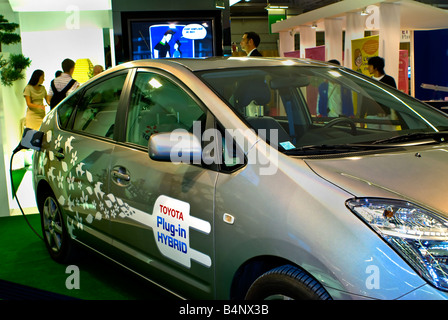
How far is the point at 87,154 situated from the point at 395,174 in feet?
5.97

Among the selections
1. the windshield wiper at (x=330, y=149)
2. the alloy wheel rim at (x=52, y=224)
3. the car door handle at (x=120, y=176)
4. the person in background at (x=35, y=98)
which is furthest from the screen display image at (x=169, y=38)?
the windshield wiper at (x=330, y=149)

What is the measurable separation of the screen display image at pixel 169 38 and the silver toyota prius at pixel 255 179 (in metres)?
4.81

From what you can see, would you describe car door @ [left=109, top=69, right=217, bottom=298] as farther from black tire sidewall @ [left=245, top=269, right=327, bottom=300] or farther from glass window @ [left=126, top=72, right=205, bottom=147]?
black tire sidewall @ [left=245, top=269, right=327, bottom=300]

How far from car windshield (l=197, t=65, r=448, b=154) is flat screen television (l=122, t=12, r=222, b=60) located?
5372 mm

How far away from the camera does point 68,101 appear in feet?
12.1

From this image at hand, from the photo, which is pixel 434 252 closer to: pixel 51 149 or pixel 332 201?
pixel 332 201

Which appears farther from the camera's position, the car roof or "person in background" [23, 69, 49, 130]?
"person in background" [23, 69, 49, 130]

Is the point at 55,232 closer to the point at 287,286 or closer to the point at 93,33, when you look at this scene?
the point at 287,286

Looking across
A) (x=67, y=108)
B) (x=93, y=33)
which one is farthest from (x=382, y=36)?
(x=67, y=108)

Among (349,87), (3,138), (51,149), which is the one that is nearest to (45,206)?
(51,149)

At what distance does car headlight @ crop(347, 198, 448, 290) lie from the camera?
65.0 inches

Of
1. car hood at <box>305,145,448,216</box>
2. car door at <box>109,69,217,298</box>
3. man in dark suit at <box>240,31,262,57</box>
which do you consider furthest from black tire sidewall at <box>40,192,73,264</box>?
man in dark suit at <box>240,31,262,57</box>

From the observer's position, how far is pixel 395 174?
195 cm

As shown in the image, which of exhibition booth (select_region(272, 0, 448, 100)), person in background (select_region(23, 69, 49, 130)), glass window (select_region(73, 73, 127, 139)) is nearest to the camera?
glass window (select_region(73, 73, 127, 139))
